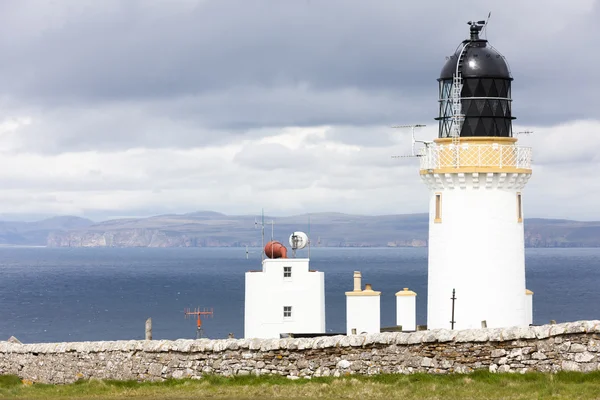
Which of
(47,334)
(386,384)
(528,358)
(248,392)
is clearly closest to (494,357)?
(528,358)

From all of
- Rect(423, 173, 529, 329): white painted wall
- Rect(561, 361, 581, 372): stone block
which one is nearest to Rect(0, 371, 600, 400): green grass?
Rect(561, 361, 581, 372): stone block

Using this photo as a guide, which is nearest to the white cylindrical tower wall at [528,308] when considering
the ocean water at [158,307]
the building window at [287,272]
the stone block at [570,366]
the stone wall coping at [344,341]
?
the building window at [287,272]

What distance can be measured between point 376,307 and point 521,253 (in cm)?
618

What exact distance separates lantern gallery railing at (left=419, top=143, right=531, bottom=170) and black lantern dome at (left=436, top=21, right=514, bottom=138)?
1.53ft

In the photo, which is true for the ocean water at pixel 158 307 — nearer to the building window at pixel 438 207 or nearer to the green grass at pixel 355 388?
the building window at pixel 438 207

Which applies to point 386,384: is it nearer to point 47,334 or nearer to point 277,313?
point 277,313

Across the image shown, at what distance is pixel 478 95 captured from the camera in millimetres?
35344

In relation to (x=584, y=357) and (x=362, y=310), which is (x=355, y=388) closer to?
(x=584, y=357)

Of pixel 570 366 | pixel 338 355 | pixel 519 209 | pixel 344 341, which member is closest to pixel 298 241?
pixel 519 209

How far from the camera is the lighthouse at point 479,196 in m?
35.3

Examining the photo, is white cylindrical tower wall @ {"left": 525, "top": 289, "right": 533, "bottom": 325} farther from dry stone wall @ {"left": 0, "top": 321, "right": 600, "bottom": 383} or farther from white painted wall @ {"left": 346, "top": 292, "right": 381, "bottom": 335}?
dry stone wall @ {"left": 0, "top": 321, "right": 600, "bottom": 383}

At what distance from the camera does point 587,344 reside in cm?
2484

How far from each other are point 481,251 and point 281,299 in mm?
10302

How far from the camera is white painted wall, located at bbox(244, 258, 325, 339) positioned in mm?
42406
